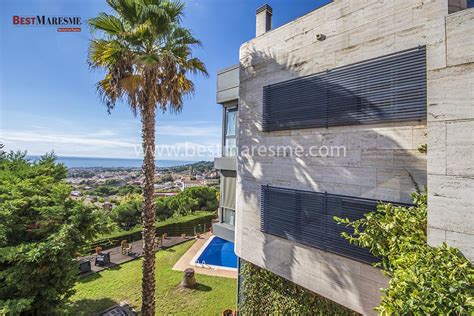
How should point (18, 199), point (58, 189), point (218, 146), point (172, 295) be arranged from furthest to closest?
point (172, 295), point (218, 146), point (58, 189), point (18, 199)

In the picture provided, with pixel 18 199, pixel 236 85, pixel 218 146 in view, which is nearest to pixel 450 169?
pixel 236 85

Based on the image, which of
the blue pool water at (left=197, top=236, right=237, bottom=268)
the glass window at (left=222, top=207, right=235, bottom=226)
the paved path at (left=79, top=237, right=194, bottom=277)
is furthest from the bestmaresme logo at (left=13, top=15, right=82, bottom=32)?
the blue pool water at (left=197, top=236, right=237, bottom=268)

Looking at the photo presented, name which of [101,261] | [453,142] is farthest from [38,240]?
[101,261]

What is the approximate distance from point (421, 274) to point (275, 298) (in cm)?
600

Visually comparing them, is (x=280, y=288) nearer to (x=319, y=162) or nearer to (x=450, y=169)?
(x=319, y=162)

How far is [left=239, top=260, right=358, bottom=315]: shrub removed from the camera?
6.60 m

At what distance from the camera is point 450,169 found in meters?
3.33

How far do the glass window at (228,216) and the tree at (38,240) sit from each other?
4.85 meters

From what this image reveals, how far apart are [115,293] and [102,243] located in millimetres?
11453

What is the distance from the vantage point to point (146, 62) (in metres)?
7.73

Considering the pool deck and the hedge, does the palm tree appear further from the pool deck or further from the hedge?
the hedge

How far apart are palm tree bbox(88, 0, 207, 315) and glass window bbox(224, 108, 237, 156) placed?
7.38 feet

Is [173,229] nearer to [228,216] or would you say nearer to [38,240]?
[228,216]

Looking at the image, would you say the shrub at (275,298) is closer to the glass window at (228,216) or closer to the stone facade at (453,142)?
the glass window at (228,216)
